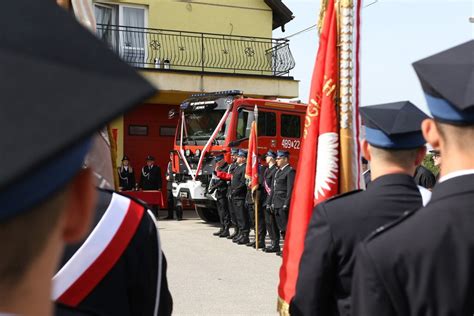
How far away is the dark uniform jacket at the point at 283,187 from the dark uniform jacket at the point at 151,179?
5765 mm

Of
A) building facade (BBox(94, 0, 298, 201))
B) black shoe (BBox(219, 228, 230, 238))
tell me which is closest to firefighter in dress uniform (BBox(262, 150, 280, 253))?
black shoe (BBox(219, 228, 230, 238))

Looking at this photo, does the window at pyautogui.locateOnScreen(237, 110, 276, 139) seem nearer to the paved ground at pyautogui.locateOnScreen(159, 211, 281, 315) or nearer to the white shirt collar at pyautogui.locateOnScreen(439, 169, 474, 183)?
the paved ground at pyautogui.locateOnScreen(159, 211, 281, 315)

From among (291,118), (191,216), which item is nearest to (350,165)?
(291,118)

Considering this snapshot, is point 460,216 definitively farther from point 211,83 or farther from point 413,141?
point 211,83

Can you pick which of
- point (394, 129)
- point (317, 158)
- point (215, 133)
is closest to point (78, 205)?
point (394, 129)

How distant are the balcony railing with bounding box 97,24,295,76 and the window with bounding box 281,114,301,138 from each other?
13.6 feet

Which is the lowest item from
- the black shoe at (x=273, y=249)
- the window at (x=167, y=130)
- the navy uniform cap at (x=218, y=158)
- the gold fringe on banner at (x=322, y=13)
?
the black shoe at (x=273, y=249)

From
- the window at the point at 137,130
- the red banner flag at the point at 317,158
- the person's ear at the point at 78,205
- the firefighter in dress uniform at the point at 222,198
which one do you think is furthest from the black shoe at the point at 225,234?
the person's ear at the point at 78,205

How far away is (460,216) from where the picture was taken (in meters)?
1.71

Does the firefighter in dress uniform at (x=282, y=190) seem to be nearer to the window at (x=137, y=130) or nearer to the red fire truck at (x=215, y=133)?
the red fire truck at (x=215, y=133)

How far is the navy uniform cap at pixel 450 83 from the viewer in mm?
1732

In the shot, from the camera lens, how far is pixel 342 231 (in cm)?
243

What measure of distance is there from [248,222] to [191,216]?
18.1 feet

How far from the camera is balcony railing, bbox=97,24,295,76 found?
1884 centimetres
